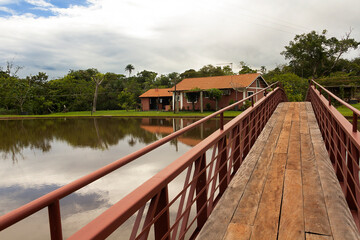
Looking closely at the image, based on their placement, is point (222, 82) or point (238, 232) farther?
point (222, 82)

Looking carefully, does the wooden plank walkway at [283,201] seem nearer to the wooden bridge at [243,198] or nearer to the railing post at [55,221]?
the wooden bridge at [243,198]

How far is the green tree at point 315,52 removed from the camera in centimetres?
4231

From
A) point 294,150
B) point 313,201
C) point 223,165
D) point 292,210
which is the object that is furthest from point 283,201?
point 294,150

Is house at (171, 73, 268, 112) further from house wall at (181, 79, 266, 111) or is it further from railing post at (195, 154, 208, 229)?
railing post at (195, 154, 208, 229)

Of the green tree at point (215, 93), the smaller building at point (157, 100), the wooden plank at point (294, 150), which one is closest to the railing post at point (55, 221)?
the wooden plank at point (294, 150)

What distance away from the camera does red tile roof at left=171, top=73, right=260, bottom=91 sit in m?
28.0

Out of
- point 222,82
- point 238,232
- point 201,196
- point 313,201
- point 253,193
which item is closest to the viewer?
point 238,232

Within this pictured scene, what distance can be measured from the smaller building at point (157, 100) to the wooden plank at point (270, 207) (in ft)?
107

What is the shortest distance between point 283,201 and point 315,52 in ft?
158

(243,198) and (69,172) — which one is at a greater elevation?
(243,198)

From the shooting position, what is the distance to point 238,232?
2195 millimetres

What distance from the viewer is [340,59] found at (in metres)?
43.7

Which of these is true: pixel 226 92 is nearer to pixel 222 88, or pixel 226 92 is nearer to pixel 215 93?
pixel 222 88

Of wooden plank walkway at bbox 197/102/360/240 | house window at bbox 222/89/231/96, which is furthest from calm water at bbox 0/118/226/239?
house window at bbox 222/89/231/96
